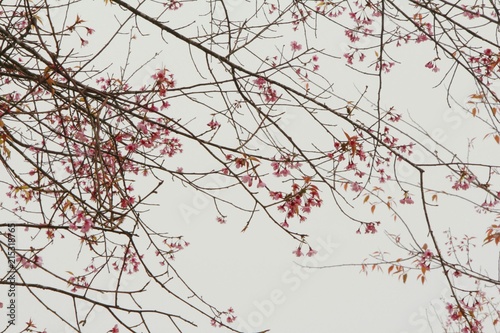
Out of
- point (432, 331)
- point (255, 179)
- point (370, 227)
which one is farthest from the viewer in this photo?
point (432, 331)

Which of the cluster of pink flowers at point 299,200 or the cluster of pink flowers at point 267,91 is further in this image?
the cluster of pink flowers at point 267,91

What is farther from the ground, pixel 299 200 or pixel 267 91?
pixel 267 91

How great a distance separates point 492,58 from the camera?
184 cm

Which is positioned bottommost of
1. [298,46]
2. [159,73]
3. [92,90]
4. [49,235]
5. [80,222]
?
[80,222]

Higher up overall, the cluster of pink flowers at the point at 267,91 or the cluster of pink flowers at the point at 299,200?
the cluster of pink flowers at the point at 267,91

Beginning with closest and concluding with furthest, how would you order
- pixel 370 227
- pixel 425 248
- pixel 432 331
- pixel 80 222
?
1. pixel 80 222
2. pixel 370 227
3. pixel 425 248
4. pixel 432 331

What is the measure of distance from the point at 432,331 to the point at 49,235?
13.1 feet

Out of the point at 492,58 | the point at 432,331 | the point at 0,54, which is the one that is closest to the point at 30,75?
the point at 0,54

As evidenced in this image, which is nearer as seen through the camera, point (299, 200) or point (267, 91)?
point (299, 200)

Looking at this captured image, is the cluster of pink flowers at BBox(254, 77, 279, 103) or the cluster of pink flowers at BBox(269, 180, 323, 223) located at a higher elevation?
the cluster of pink flowers at BBox(254, 77, 279, 103)

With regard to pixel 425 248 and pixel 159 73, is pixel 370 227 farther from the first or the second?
pixel 159 73

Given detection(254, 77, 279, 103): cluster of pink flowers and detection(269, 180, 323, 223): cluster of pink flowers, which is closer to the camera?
detection(269, 180, 323, 223): cluster of pink flowers

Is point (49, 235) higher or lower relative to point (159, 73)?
lower

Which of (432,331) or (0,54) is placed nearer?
(0,54)
